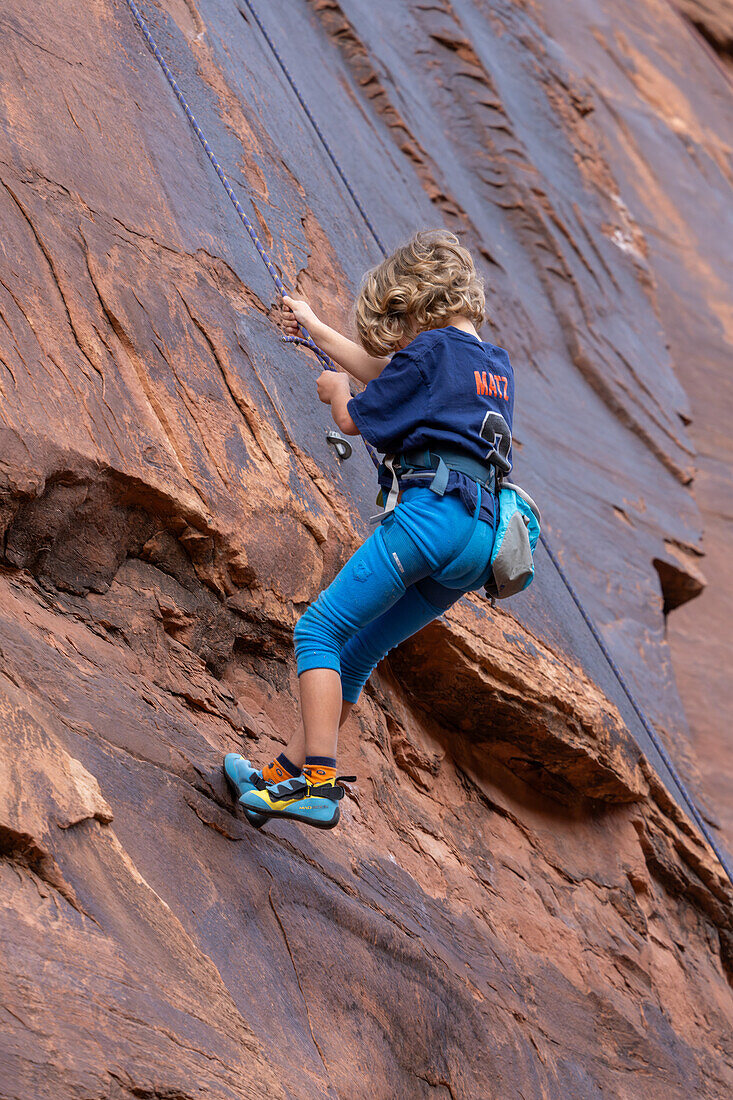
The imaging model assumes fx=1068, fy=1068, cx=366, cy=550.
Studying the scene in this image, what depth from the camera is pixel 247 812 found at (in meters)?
3.01

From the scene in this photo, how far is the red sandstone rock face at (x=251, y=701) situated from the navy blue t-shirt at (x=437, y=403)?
2.45ft

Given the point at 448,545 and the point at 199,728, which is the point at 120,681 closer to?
the point at 199,728

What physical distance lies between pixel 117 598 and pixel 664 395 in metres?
6.07

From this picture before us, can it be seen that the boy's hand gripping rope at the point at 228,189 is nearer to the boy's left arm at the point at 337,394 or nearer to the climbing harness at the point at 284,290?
the climbing harness at the point at 284,290

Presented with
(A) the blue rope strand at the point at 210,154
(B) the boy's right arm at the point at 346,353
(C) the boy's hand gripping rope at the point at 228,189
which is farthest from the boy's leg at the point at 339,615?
(A) the blue rope strand at the point at 210,154

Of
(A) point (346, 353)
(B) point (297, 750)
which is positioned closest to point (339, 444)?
(A) point (346, 353)

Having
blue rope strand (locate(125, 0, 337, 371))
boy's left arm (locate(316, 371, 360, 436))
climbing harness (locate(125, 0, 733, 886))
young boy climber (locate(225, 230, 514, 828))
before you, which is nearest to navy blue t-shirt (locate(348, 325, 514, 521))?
young boy climber (locate(225, 230, 514, 828))

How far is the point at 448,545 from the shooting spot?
115 inches

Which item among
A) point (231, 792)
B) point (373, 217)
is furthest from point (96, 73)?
point (231, 792)

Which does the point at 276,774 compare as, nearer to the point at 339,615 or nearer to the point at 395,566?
the point at 339,615

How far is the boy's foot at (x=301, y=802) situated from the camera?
283 centimetres

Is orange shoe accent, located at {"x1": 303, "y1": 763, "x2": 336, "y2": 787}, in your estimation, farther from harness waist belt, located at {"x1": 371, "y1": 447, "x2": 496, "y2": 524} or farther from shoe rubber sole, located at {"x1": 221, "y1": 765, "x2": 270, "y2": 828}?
harness waist belt, located at {"x1": 371, "y1": 447, "x2": 496, "y2": 524}

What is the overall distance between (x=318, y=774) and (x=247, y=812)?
0.28 m

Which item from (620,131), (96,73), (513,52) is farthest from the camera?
(620,131)
